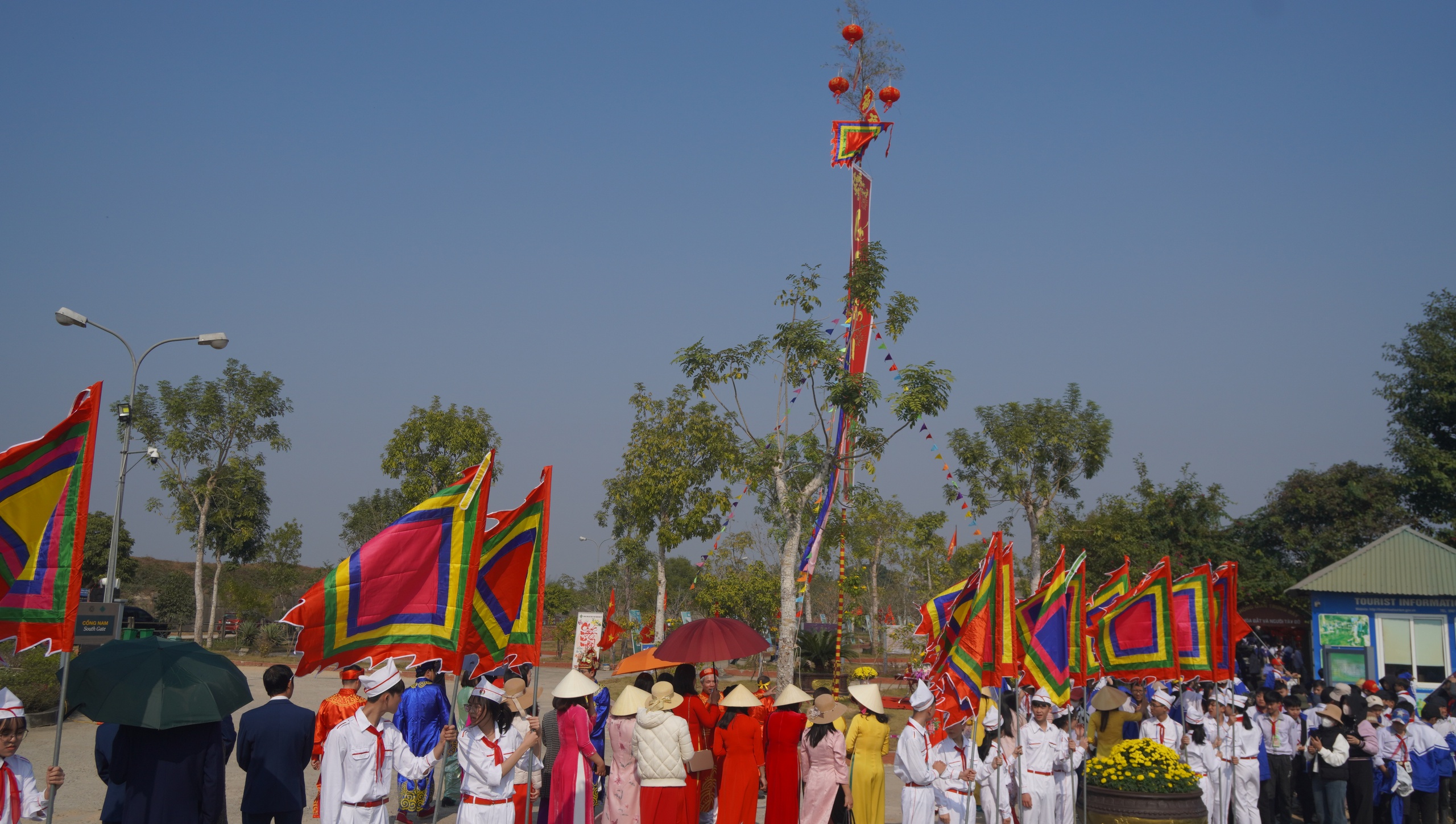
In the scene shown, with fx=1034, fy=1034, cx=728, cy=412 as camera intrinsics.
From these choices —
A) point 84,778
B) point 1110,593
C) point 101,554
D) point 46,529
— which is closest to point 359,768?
point 46,529

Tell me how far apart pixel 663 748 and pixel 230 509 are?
112 ft

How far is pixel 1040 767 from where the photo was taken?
29.7 feet

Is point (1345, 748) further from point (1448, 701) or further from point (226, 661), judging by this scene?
point (226, 661)

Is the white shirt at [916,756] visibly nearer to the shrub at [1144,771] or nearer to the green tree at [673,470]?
the shrub at [1144,771]

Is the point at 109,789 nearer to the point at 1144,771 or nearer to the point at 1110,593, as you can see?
the point at 1144,771

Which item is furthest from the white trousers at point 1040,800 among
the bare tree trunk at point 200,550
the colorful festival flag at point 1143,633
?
the bare tree trunk at point 200,550

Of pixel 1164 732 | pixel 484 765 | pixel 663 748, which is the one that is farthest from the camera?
pixel 1164 732

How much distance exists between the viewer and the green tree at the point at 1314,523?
35375 mm

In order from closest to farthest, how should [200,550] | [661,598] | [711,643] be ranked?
[711,643]
[661,598]
[200,550]

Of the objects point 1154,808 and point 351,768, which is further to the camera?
point 1154,808

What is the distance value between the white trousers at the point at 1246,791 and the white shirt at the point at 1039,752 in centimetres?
272

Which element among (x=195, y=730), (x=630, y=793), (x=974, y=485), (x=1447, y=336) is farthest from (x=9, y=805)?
(x=1447, y=336)

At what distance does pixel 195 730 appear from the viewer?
19.5 ft

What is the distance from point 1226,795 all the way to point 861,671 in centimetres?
394
